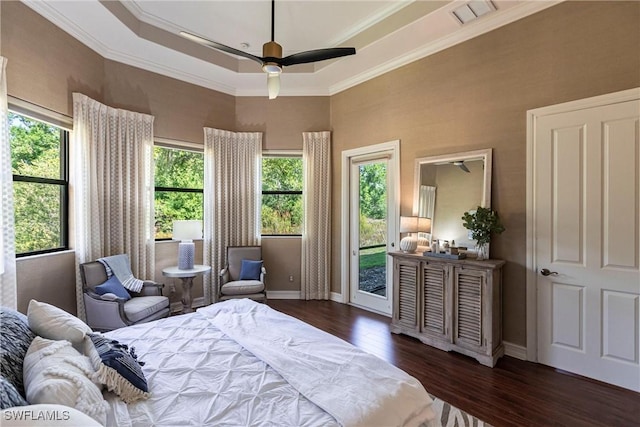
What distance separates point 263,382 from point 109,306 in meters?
2.50

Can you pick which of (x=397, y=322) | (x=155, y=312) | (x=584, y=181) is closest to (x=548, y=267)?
(x=584, y=181)

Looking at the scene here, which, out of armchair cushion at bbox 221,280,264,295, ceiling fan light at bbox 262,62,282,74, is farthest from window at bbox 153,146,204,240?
ceiling fan light at bbox 262,62,282,74

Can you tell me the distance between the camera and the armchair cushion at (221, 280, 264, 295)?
429 centimetres

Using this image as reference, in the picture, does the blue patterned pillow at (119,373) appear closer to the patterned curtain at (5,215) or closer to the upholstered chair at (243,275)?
the patterned curtain at (5,215)

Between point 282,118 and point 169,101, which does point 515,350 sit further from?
point 169,101

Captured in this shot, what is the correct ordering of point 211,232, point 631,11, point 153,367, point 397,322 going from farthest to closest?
point 211,232 < point 397,322 < point 631,11 < point 153,367

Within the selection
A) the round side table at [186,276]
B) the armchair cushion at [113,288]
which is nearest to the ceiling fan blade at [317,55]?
the round side table at [186,276]

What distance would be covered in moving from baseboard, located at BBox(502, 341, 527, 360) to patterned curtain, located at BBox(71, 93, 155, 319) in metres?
4.44

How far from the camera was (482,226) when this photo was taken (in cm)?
316

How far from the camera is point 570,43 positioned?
2.85 m

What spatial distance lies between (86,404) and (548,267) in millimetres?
3616

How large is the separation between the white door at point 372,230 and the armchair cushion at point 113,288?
3.16 m

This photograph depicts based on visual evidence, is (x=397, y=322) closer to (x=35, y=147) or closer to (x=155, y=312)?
(x=155, y=312)

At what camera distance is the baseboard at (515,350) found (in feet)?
10.2
